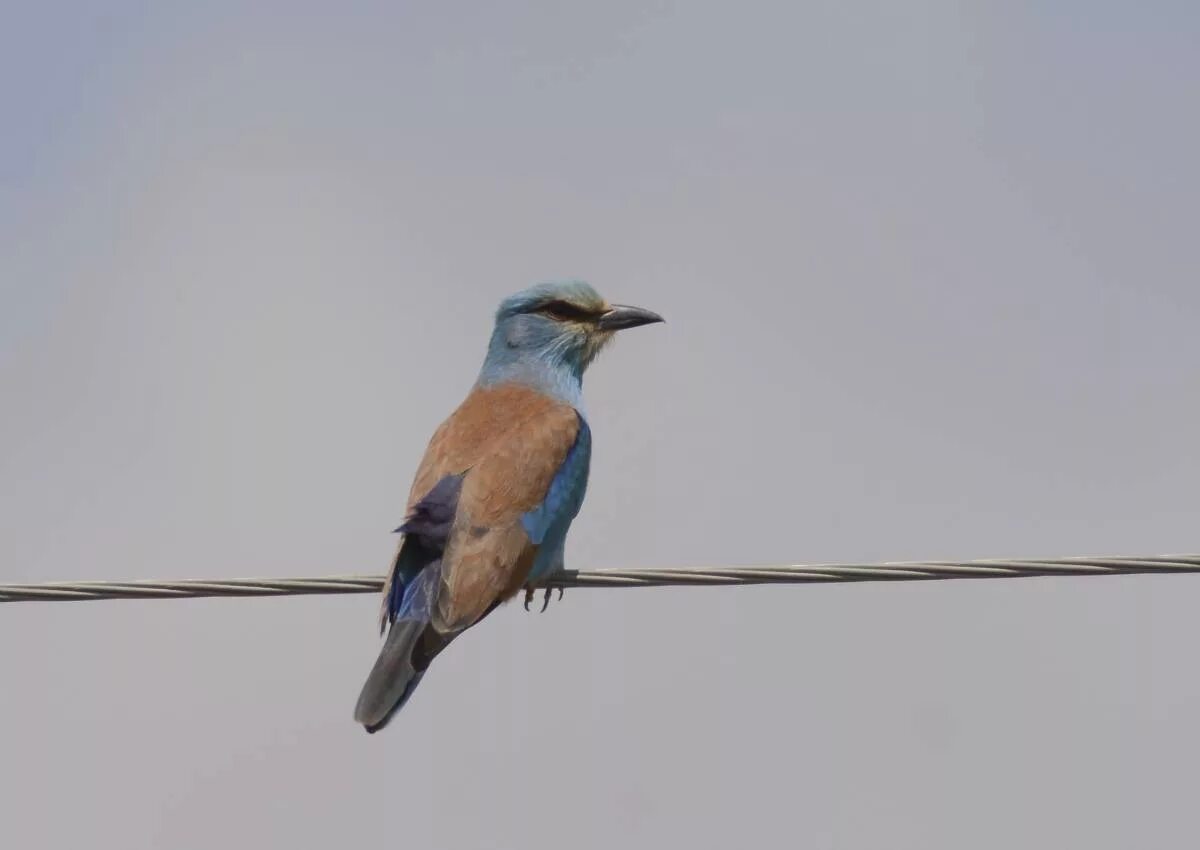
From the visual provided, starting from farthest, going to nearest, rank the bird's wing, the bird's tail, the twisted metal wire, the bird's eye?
1. the bird's eye
2. the bird's wing
3. the bird's tail
4. the twisted metal wire

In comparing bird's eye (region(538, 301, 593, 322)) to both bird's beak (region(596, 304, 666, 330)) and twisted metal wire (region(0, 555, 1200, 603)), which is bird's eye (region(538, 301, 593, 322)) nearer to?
bird's beak (region(596, 304, 666, 330))

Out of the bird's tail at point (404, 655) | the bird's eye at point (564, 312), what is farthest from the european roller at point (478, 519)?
the bird's eye at point (564, 312)

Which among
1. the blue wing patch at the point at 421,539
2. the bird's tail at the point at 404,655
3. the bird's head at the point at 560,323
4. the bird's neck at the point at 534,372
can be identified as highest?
the bird's head at the point at 560,323

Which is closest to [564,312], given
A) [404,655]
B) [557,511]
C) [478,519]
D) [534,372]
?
[534,372]

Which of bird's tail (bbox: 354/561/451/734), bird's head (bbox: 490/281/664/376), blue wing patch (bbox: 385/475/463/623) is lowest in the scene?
bird's tail (bbox: 354/561/451/734)

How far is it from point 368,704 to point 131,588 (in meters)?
1.32

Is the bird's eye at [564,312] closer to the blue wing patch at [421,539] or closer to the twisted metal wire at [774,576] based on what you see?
the blue wing patch at [421,539]

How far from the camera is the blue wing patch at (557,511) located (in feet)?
22.4

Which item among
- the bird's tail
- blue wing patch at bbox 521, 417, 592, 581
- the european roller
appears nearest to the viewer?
the bird's tail

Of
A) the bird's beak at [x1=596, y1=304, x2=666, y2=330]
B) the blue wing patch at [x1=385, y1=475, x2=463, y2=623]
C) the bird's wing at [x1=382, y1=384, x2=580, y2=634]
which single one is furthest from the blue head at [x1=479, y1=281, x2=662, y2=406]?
the blue wing patch at [x1=385, y1=475, x2=463, y2=623]

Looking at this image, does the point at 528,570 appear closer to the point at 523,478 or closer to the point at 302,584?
the point at 523,478

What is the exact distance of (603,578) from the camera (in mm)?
5453

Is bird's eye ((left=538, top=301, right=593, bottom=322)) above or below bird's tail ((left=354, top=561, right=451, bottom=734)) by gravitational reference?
above

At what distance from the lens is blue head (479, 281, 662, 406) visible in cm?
831
